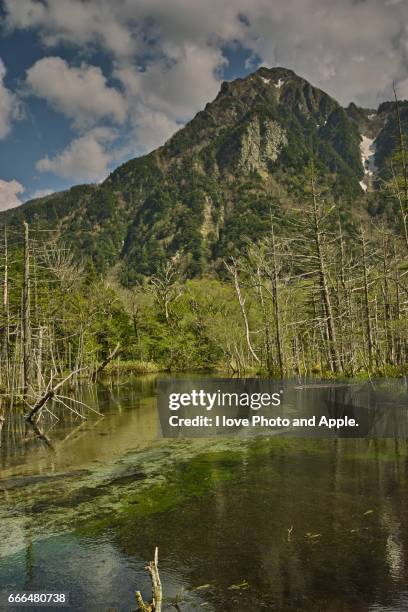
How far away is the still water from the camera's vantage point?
788cm

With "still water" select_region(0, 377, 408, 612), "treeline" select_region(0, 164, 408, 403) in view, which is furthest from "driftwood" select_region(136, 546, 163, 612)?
"treeline" select_region(0, 164, 408, 403)

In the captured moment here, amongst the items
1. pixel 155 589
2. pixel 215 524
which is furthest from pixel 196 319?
pixel 155 589

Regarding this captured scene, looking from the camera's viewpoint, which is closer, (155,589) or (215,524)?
(155,589)

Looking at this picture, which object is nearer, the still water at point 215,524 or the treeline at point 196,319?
the still water at point 215,524

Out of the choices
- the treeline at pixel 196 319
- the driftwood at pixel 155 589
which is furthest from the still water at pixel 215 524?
the treeline at pixel 196 319

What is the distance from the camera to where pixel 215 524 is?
10711 mm

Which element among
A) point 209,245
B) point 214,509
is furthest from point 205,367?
Result: point 209,245

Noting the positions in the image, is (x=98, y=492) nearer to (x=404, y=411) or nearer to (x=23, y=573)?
(x=23, y=573)

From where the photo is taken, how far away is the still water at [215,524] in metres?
7.88

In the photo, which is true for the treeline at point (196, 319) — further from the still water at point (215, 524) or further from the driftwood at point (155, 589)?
the driftwood at point (155, 589)

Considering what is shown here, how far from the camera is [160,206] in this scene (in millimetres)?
191625

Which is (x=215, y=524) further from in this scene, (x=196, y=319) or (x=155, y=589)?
(x=196, y=319)

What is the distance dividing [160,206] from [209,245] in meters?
40.8

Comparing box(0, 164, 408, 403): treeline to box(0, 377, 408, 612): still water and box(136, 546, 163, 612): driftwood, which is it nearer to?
box(0, 377, 408, 612): still water
